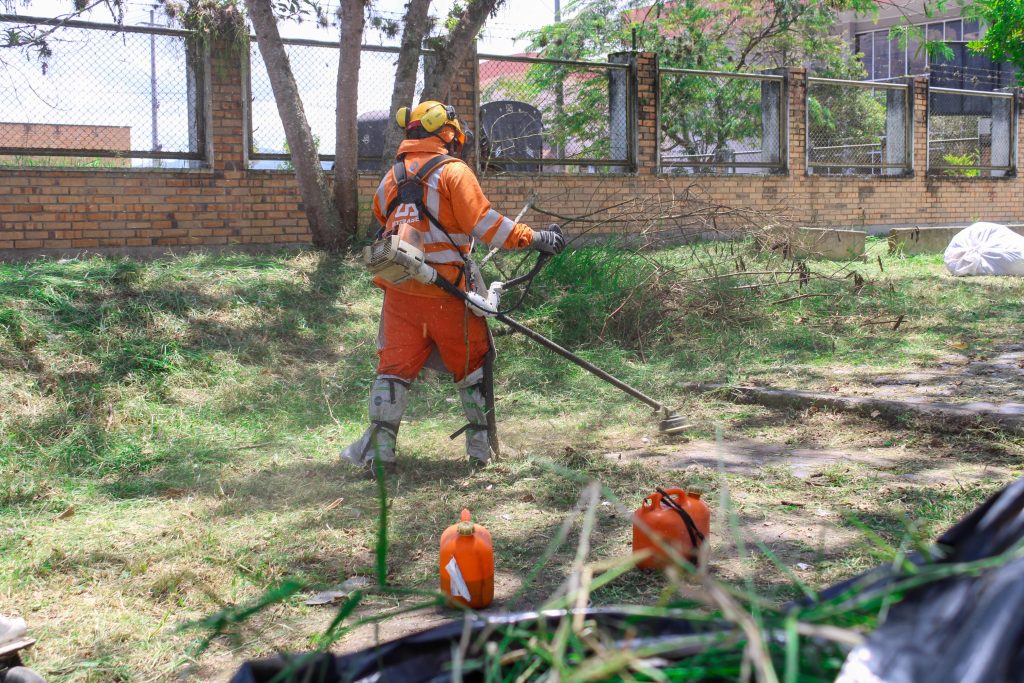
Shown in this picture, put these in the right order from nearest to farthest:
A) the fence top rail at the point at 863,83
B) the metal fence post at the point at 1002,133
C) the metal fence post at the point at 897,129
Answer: the fence top rail at the point at 863,83, the metal fence post at the point at 897,129, the metal fence post at the point at 1002,133

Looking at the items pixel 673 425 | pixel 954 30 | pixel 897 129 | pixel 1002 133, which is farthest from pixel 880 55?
pixel 673 425

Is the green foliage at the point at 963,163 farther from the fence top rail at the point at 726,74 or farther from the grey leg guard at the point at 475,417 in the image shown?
the grey leg guard at the point at 475,417

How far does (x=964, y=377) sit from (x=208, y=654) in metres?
5.37

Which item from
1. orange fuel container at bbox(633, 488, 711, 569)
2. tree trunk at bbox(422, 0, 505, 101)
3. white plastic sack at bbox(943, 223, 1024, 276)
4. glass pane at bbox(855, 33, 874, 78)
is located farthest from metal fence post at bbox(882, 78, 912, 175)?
orange fuel container at bbox(633, 488, 711, 569)

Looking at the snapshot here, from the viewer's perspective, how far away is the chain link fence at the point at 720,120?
1326 centimetres

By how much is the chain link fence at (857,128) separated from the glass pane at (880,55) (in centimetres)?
1125

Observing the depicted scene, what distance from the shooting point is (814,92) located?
15297mm

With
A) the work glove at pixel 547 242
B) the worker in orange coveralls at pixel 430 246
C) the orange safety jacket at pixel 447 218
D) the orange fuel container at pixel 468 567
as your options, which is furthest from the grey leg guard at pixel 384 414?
the orange fuel container at pixel 468 567

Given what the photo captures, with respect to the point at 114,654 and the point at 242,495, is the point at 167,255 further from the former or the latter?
the point at 114,654

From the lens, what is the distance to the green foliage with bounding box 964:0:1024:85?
9875 millimetres

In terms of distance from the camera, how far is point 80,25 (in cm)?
846

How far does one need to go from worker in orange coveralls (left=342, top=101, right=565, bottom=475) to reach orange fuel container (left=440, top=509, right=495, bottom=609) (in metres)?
1.69

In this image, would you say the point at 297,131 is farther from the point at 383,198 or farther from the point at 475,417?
the point at 475,417

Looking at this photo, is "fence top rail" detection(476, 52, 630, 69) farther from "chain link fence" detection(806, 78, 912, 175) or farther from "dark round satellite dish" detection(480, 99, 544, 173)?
"chain link fence" detection(806, 78, 912, 175)
